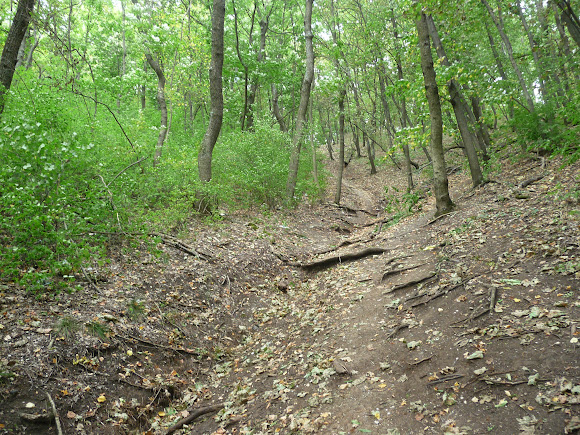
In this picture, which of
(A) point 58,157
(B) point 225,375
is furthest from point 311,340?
(A) point 58,157

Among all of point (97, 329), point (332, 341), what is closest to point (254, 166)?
point (332, 341)

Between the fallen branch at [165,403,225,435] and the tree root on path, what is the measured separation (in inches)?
210

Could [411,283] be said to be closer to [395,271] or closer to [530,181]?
[395,271]

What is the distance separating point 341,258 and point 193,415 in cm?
590

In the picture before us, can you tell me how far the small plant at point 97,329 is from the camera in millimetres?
5074

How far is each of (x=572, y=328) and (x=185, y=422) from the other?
15.4 ft

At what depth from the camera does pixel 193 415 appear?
4.72 m

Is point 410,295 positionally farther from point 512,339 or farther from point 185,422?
point 185,422

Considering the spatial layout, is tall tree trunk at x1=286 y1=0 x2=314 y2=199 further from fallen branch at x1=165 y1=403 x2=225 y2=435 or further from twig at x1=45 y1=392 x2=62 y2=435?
twig at x1=45 y1=392 x2=62 y2=435

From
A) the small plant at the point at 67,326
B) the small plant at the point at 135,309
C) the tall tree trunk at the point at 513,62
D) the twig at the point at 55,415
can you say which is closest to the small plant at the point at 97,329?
the small plant at the point at 67,326

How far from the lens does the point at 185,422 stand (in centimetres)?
461

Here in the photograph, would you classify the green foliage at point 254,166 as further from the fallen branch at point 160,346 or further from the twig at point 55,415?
the twig at point 55,415

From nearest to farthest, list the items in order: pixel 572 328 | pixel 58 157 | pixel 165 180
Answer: pixel 572 328 < pixel 58 157 < pixel 165 180

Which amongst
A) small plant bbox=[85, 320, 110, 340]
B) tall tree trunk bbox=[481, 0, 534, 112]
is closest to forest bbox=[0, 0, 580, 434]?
small plant bbox=[85, 320, 110, 340]
